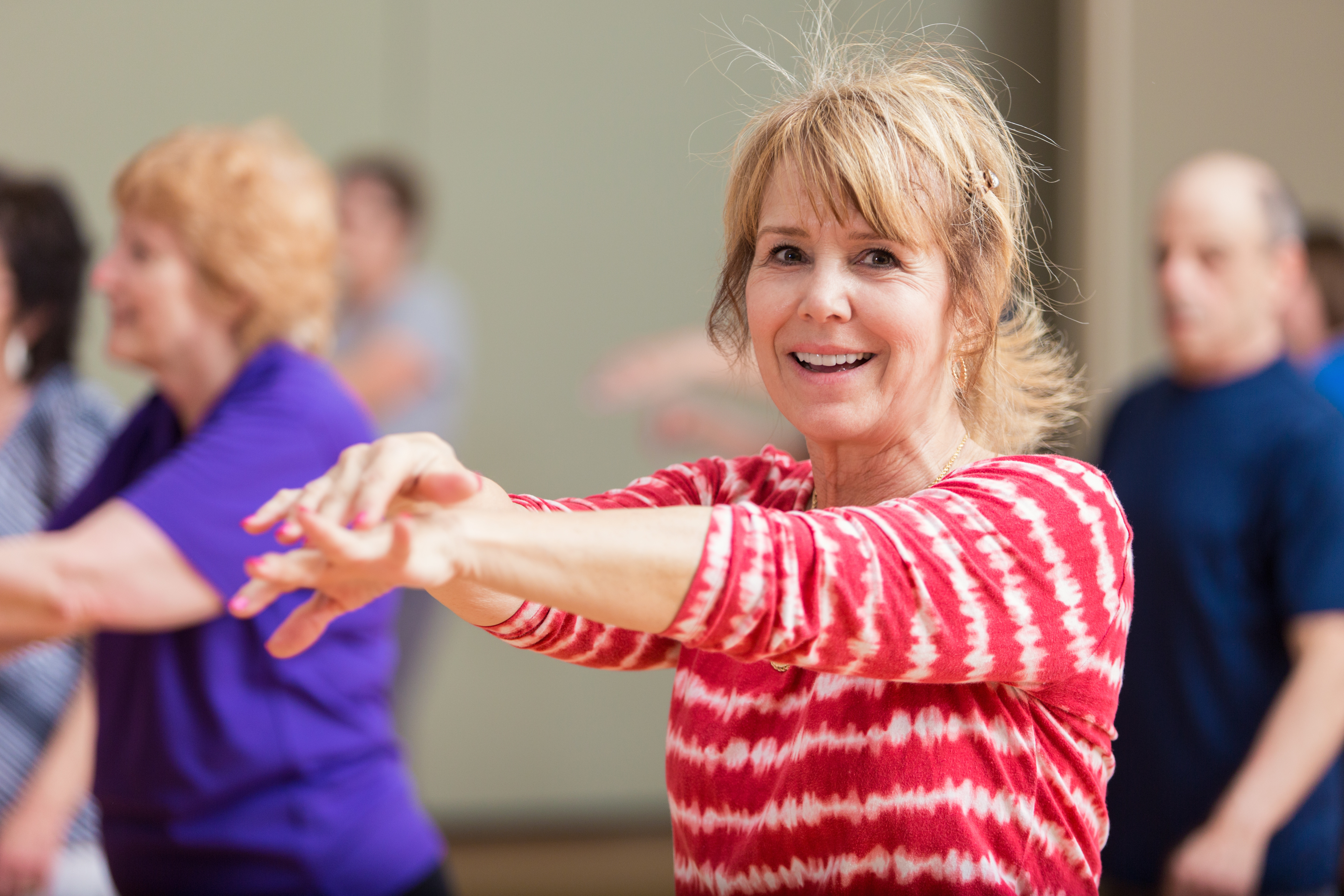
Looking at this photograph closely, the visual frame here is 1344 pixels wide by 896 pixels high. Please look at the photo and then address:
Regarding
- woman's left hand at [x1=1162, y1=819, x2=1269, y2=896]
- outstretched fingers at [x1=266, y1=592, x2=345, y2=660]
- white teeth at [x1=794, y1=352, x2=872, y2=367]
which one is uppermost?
white teeth at [x1=794, y1=352, x2=872, y2=367]

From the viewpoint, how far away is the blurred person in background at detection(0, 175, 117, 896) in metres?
1.97

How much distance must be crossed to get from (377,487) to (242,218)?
124cm

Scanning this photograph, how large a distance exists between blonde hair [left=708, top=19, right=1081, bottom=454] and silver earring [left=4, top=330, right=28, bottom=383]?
1609mm

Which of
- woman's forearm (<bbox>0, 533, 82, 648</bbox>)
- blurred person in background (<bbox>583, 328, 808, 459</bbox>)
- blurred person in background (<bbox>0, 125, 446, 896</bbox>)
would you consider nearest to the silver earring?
blurred person in background (<bbox>0, 125, 446, 896</bbox>)

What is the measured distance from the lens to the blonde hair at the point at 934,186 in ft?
3.43

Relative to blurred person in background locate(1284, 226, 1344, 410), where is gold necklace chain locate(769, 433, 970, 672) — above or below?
below

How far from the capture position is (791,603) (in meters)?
0.85

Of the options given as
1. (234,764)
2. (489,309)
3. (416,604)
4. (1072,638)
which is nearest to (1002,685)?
(1072,638)

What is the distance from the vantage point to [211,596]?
5.34 ft

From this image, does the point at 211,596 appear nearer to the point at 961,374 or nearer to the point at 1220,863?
the point at 961,374

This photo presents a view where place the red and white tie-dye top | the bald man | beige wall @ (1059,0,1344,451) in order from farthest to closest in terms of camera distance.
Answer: beige wall @ (1059,0,1344,451) → the bald man → the red and white tie-dye top

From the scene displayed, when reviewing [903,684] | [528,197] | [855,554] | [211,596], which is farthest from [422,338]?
[855,554]

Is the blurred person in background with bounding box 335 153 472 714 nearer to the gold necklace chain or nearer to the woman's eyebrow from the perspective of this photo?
the gold necklace chain

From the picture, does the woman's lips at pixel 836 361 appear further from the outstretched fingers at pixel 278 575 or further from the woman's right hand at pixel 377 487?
the outstretched fingers at pixel 278 575
